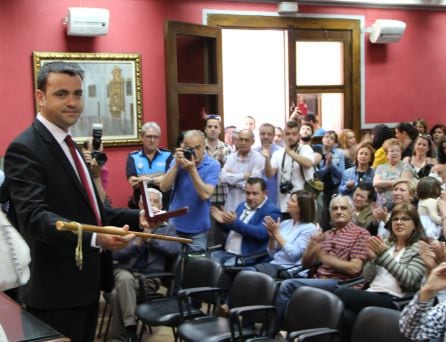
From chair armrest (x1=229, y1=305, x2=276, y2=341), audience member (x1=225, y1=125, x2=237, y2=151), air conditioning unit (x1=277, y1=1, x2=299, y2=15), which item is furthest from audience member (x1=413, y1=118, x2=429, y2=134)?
chair armrest (x1=229, y1=305, x2=276, y2=341)

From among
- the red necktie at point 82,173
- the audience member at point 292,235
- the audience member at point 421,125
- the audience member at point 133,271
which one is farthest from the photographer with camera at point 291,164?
the red necktie at point 82,173

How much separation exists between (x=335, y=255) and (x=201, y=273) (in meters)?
0.83

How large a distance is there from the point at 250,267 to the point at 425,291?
6.73ft

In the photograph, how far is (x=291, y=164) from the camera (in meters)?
5.64

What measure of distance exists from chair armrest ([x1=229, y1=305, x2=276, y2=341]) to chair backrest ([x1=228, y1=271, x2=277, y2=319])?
68 millimetres

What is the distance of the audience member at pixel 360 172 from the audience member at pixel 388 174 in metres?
0.12

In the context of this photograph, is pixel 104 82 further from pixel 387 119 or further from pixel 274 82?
pixel 387 119

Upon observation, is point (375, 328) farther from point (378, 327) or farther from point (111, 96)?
point (111, 96)

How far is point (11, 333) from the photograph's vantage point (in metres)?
1.89

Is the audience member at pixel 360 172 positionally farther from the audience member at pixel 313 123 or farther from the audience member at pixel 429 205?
the audience member at pixel 313 123

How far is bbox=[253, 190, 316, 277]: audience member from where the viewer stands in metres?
4.29

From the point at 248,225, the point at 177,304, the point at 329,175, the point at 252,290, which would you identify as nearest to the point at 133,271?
the point at 177,304

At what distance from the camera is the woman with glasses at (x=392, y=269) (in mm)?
3539

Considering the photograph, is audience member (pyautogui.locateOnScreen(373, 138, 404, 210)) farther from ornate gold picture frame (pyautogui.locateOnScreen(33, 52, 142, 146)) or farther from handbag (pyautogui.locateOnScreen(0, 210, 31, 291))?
handbag (pyautogui.locateOnScreen(0, 210, 31, 291))
